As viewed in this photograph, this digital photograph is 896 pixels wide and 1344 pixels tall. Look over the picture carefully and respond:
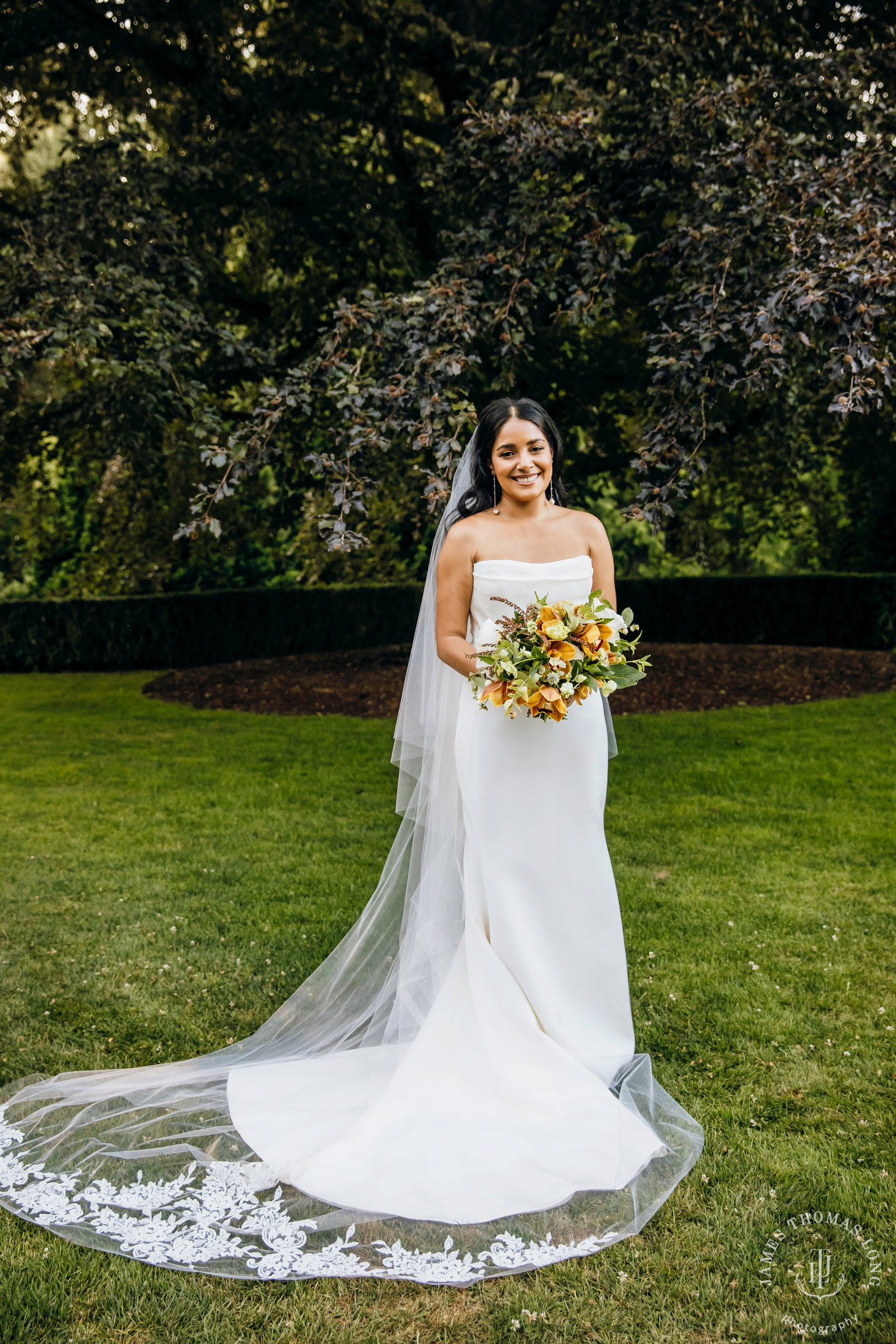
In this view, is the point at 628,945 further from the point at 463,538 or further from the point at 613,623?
the point at 463,538

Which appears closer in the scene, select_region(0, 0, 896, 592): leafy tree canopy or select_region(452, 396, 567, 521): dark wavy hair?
select_region(452, 396, 567, 521): dark wavy hair

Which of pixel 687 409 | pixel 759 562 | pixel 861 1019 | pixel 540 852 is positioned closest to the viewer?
pixel 540 852

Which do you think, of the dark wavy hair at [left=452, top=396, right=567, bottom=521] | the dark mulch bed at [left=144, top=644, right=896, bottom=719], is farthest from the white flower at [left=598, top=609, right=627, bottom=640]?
the dark mulch bed at [left=144, top=644, right=896, bottom=719]

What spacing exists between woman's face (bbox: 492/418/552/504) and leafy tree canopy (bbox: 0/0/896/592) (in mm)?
1812

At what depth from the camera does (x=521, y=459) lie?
3.69m

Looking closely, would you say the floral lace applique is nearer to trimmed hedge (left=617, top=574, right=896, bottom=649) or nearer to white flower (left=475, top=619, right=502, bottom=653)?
white flower (left=475, top=619, right=502, bottom=653)

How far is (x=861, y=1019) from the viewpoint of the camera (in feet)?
13.9

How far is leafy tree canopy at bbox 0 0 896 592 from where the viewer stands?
6.03 meters

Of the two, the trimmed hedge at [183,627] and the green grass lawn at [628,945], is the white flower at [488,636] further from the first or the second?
the trimmed hedge at [183,627]

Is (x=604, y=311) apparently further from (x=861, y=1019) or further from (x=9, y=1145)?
(x=9, y=1145)

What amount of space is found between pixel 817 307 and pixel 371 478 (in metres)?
2.67

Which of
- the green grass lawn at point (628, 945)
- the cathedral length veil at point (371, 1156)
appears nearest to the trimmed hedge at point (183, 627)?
the green grass lawn at point (628, 945)

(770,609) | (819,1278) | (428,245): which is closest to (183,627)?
(428,245)

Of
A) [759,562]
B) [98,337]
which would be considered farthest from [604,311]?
[759,562]
